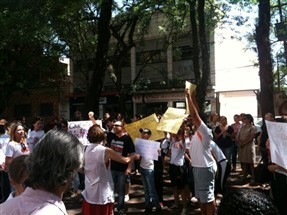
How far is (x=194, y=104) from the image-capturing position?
4.90 meters

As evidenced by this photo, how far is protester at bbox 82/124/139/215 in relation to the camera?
486 cm

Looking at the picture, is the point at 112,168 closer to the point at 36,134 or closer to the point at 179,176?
the point at 179,176

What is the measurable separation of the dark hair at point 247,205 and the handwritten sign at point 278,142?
288 centimetres

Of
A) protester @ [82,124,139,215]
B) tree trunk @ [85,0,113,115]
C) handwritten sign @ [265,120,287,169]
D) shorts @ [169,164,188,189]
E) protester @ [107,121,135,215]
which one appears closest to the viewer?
handwritten sign @ [265,120,287,169]

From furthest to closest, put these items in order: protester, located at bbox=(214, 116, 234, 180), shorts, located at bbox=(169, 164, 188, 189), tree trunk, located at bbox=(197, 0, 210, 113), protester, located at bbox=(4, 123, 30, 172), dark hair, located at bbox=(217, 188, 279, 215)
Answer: tree trunk, located at bbox=(197, 0, 210, 113) → protester, located at bbox=(214, 116, 234, 180) → shorts, located at bbox=(169, 164, 188, 189) → protester, located at bbox=(4, 123, 30, 172) → dark hair, located at bbox=(217, 188, 279, 215)

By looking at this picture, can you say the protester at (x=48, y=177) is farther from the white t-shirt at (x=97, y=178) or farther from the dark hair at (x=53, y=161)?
the white t-shirt at (x=97, y=178)

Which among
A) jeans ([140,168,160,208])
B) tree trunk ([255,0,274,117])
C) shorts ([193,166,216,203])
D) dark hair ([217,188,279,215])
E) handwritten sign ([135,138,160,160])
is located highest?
tree trunk ([255,0,274,117])

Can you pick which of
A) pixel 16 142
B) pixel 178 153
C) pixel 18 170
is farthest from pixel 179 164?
pixel 18 170

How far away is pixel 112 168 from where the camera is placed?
6.76 m

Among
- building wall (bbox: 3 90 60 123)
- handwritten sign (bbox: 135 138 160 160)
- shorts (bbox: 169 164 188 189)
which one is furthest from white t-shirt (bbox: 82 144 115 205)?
building wall (bbox: 3 90 60 123)

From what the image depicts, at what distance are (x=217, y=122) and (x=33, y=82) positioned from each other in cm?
1753

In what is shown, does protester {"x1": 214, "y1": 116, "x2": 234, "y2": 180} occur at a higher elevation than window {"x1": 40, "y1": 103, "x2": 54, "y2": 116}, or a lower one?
lower

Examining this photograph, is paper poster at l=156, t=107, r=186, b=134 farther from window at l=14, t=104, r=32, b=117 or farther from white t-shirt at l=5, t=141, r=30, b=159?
window at l=14, t=104, r=32, b=117

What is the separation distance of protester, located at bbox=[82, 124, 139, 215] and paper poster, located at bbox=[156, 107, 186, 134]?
71.2 inches
